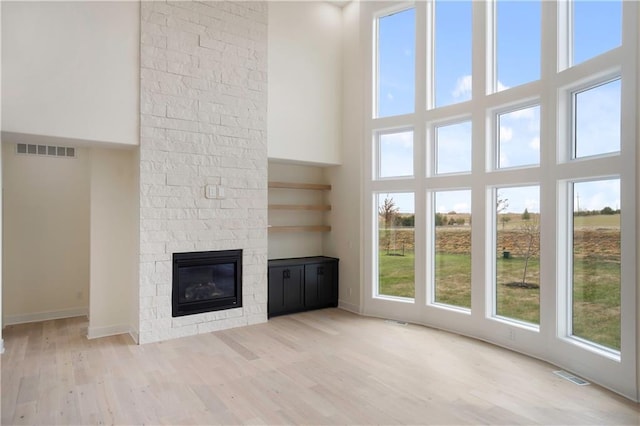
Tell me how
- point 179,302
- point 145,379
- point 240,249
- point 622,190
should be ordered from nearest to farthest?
1. point 622,190
2. point 145,379
3. point 179,302
4. point 240,249

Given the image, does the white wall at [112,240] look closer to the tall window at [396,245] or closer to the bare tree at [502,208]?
the tall window at [396,245]

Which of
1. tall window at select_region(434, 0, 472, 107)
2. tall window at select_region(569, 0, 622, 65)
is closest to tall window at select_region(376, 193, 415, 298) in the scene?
tall window at select_region(434, 0, 472, 107)

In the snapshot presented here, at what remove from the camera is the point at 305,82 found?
635 centimetres

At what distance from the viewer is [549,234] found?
423cm

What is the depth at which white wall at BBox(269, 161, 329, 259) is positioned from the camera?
6.66m

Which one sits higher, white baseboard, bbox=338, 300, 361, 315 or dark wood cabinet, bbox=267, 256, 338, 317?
dark wood cabinet, bbox=267, 256, 338, 317

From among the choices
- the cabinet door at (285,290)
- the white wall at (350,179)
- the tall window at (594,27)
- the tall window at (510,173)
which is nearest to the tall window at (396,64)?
the tall window at (510,173)

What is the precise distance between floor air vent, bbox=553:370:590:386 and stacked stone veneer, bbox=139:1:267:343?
3.72 metres

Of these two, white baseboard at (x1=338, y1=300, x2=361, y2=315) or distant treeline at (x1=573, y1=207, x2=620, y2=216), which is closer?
distant treeline at (x1=573, y1=207, x2=620, y2=216)

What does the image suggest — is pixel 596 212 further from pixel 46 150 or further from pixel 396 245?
pixel 46 150

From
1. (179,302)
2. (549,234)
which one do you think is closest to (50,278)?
(179,302)

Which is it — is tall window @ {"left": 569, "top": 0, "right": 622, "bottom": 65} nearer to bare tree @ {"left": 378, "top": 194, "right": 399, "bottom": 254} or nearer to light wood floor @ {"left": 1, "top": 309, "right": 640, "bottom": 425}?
bare tree @ {"left": 378, "top": 194, "right": 399, "bottom": 254}

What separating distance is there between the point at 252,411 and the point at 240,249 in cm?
279

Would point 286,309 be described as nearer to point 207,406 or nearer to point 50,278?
point 207,406
